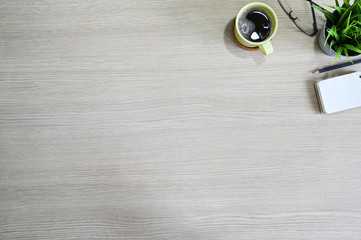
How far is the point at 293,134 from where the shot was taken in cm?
63

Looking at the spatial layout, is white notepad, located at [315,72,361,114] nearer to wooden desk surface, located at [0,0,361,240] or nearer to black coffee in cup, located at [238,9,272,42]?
wooden desk surface, located at [0,0,361,240]

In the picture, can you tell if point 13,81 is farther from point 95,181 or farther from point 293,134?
point 293,134

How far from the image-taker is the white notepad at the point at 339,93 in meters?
0.61

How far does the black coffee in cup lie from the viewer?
1.96 ft

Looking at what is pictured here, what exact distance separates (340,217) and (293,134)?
213 mm

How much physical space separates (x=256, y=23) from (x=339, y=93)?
24cm

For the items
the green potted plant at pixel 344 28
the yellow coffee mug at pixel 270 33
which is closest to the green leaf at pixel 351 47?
the green potted plant at pixel 344 28

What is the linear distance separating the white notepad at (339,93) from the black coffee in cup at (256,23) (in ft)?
0.55

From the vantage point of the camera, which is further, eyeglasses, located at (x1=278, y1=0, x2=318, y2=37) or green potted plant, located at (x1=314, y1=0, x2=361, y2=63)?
eyeglasses, located at (x1=278, y1=0, x2=318, y2=37)

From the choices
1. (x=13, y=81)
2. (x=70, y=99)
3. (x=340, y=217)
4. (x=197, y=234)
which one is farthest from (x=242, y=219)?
(x=13, y=81)

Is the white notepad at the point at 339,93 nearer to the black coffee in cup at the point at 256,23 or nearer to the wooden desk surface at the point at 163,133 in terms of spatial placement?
the wooden desk surface at the point at 163,133

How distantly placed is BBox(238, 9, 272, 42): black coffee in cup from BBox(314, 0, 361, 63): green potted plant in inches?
3.9

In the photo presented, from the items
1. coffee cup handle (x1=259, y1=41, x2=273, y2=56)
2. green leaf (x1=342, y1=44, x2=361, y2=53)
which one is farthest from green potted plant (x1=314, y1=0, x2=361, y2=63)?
coffee cup handle (x1=259, y1=41, x2=273, y2=56)

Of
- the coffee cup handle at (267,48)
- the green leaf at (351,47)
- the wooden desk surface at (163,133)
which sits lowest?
the wooden desk surface at (163,133)
